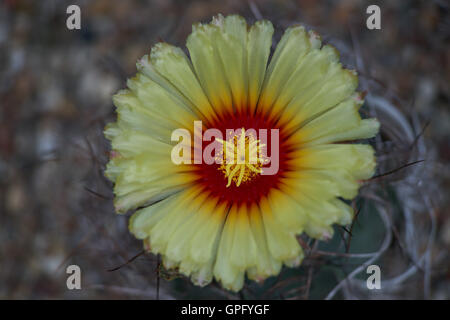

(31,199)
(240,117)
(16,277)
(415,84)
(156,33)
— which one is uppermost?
(156,33)

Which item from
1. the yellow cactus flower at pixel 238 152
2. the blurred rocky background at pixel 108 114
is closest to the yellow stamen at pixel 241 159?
the yellow cactus flower at pixel 238 152

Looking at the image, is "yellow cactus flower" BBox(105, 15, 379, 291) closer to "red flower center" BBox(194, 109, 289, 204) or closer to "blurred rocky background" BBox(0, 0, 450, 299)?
"red flower center" BBox(194, 109, 289, 204)

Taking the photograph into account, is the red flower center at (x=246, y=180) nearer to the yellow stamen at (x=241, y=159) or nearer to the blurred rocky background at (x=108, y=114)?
the yellow stamen at (x=241, y=159)
